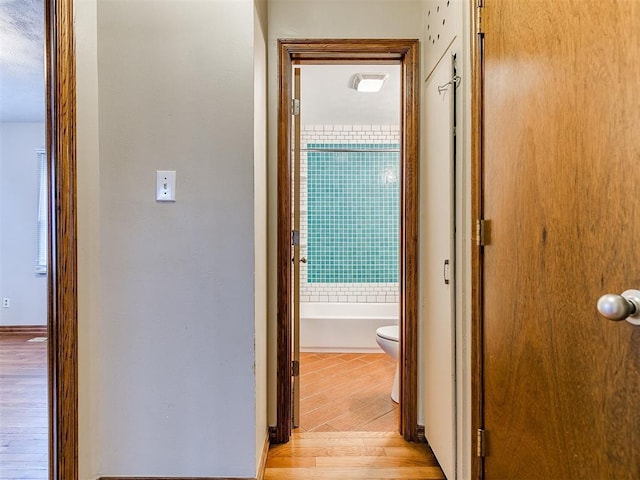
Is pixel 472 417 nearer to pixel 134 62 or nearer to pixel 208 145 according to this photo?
pixel 208 145

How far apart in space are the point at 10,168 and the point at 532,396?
163 cm

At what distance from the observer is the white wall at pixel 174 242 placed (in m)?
1.52

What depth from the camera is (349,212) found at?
14.4 ft

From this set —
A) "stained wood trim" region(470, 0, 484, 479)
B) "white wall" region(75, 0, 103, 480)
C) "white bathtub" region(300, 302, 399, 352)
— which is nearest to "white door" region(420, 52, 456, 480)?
"stained wood trim" region(470, 0, 484, 479)

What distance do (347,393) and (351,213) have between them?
218 centimetres

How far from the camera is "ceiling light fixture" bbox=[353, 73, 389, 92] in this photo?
292 cm

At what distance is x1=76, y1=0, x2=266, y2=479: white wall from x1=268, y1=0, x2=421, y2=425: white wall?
1.41 ft

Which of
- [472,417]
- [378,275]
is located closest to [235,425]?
[472,417]

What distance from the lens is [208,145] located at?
153 cm

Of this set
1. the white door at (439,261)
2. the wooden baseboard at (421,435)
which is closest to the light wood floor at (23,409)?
the white door at (439,261)

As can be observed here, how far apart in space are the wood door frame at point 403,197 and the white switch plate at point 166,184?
575 mm

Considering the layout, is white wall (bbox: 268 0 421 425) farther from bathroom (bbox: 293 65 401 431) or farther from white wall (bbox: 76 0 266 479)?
bathroom (bbox: 293 65 401 431)

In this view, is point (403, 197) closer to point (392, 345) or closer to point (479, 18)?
point (479, 18)

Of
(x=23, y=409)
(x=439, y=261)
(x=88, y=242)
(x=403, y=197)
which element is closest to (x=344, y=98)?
(x=403, y=197)
